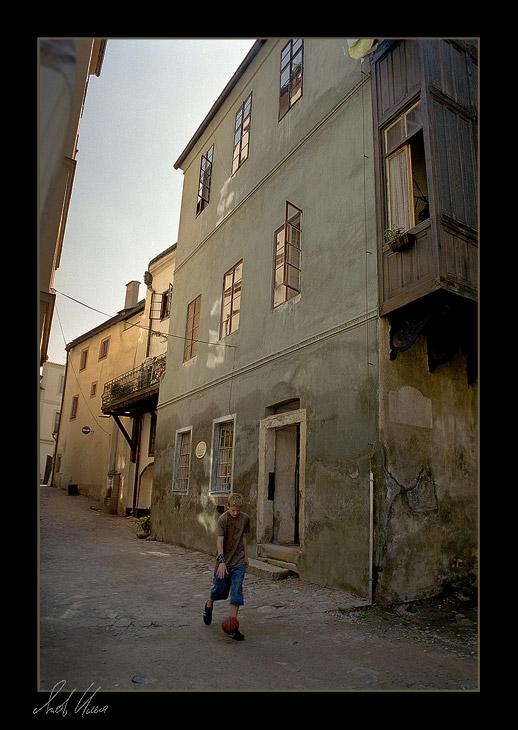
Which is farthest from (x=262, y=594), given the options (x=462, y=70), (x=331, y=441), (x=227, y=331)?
(x=462, y=70)

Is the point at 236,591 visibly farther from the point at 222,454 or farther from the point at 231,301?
the point at 231,301

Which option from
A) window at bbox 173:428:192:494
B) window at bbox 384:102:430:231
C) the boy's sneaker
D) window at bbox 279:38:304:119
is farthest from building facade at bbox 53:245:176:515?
the boy's sneaker

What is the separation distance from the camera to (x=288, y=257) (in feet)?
31.9

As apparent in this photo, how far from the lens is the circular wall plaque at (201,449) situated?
1220cm

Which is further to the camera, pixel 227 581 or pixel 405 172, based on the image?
pixel 405 172

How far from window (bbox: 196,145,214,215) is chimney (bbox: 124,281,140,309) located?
12.1 meters

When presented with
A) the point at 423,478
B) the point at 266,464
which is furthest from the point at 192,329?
the point at 423,478

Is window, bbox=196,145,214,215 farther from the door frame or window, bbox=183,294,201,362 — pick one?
the door frame

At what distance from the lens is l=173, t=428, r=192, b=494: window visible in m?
13.4

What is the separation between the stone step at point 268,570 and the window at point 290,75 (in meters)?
9.02

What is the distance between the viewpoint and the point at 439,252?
6.73m

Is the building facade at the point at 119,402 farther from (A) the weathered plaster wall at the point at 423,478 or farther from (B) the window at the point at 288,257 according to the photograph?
(A) the weathered plaster wall at the point at 423,478

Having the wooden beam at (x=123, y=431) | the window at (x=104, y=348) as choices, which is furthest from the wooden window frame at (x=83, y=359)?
the wooden beam at (x=123, y=431)

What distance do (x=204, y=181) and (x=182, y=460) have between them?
8060 millimetres
